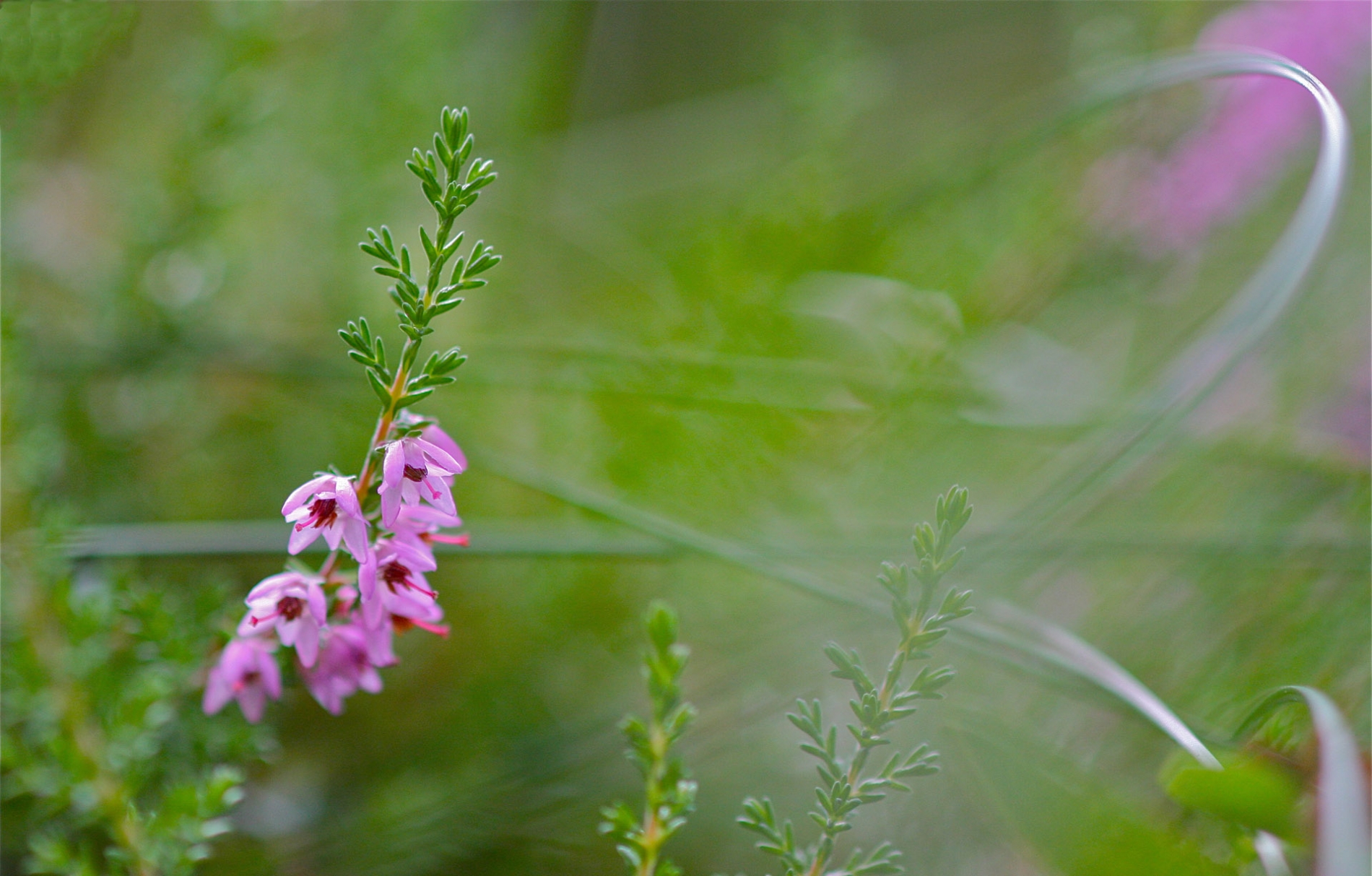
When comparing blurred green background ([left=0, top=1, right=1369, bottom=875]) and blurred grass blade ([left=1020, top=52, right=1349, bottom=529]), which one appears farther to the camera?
blurred green background ([left=0, top=1, right=1369, bottom=875])

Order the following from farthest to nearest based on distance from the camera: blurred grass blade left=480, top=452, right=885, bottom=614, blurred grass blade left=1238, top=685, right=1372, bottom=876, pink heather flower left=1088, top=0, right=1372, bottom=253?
pink heather flower left=1088, top=0, right=1372, bottom=253 → blurred grass blade left=480, top=452, right=885, bottom=614 → blurred grass blade left=1238, top=685, right=1372, bottom=876

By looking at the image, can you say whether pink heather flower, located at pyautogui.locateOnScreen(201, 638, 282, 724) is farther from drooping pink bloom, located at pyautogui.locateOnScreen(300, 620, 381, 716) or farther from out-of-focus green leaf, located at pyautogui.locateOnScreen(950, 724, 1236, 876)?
out-of-focus green leaf, located at pyautogui.locateOnScreen(950, 724, 1236, 876)

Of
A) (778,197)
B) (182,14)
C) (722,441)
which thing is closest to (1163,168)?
(778,197)

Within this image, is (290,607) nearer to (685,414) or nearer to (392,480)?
(392,480)


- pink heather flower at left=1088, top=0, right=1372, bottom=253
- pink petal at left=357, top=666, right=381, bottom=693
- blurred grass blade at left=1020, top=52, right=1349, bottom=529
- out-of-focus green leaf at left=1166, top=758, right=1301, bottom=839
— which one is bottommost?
out-of-focus green leaf at left=1166, top=758, right=1301, bottom=839

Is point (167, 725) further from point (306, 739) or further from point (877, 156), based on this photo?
point (877, 156)

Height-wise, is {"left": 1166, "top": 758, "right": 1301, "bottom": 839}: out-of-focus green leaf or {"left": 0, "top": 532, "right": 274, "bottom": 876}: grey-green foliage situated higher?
{"left": 0, "top": 532, "right": 274, "bottom": 876}: grey-green foliage

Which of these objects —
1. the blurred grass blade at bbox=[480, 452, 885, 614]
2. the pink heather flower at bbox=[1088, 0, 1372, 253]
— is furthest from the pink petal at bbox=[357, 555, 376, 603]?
the pink heather flower at bbox=[1088, 0, 1372, 253]

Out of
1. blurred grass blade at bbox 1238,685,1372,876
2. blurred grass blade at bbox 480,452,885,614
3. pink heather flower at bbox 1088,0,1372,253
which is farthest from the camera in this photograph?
pink heather flower at bbox 1088,0,1372,253
